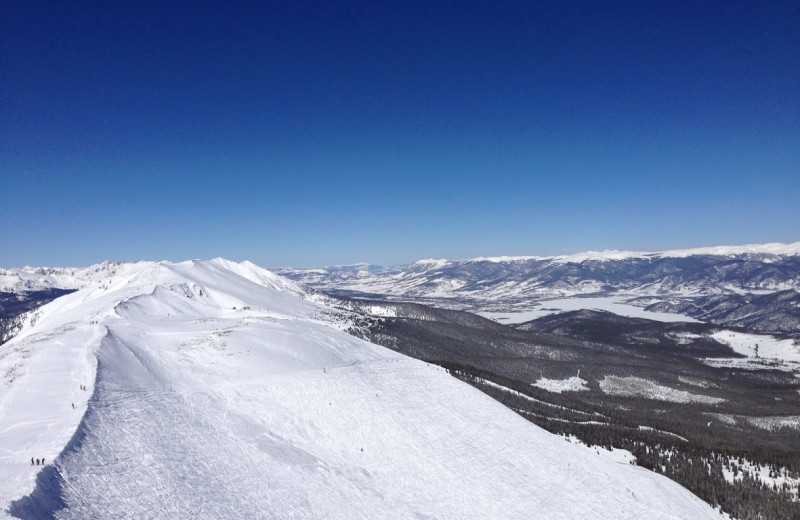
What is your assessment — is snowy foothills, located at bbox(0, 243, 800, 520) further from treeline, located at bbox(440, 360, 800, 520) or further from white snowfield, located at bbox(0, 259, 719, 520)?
treeline, located at bbox(440, 360, 800, 520)

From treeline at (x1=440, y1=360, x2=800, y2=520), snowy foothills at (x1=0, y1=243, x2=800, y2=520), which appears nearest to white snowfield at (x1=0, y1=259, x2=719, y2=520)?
snowy foothills at (x1=0, y1=243, x2=800, y2=520)

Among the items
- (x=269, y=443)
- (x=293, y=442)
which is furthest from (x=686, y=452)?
(x=269, y=443)

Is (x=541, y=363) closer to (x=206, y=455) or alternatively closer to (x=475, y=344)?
(x=475, y=344)

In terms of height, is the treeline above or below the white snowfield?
below

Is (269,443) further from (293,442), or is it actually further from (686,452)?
(686,452)

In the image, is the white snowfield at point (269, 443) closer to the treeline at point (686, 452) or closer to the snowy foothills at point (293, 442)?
the snowy foothills at point (293, 442)

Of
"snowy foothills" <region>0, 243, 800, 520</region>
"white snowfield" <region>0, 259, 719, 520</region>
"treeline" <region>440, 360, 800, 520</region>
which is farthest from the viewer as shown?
"treeline" <region>440, 360, 800, 520</region>

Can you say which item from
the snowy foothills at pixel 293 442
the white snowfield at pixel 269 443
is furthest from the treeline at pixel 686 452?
the white snowfield at pixel 269 443

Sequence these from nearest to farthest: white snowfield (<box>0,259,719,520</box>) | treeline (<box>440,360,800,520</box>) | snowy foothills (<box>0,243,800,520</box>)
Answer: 1. white snowfield (<box>0,259,719,520</box>)
2. snowy foothills (<box>0,243,800,520</box>)
3. treeline (<box>440,360,800,520</box>)

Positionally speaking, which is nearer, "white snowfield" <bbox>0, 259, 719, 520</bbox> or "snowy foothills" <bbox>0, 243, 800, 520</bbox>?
"white snowfield" <bbox>0, 259, 719, 520</bbox>

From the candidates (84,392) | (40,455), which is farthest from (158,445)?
(84,392)
